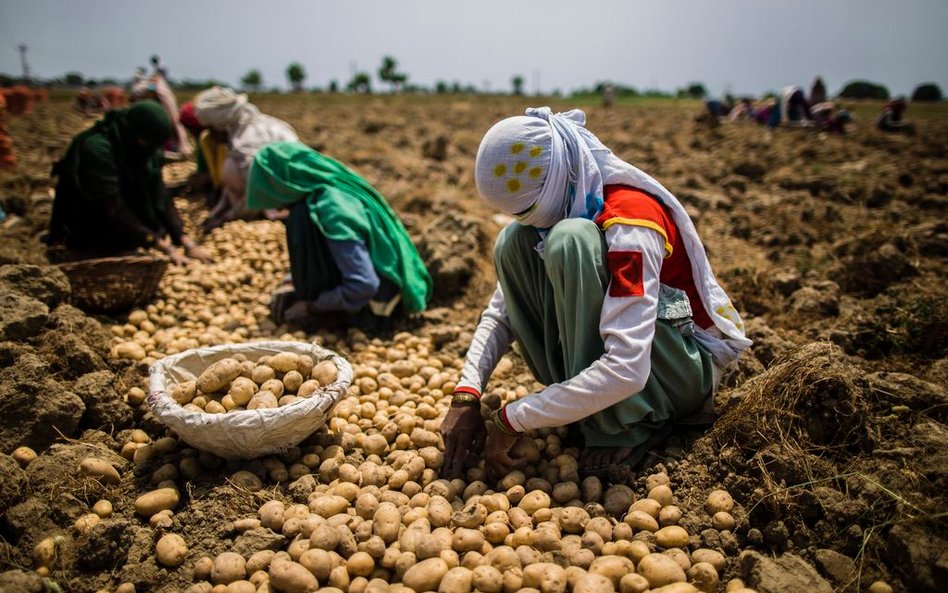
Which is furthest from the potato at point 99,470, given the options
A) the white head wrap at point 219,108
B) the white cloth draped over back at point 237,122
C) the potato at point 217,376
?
the white head wrap at point 219,108

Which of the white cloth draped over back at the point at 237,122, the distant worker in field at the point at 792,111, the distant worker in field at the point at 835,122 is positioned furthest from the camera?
the distant worker in field at the point at 792,111

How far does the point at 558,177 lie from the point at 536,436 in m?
1.16

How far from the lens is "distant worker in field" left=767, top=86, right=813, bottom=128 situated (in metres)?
13.3

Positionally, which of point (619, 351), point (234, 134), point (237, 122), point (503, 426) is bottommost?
point (503, 426)

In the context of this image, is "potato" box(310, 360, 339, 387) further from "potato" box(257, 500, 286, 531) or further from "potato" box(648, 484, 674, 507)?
"potato" box(648, 484, 674, 507)

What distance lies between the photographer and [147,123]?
4.32 meters

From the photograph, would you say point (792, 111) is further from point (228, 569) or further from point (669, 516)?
point (228, 569)

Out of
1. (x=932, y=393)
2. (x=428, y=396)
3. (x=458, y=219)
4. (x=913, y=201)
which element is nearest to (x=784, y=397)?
(x=932, y=393)

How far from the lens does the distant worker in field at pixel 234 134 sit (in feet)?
17.7

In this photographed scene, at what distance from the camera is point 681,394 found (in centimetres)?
228

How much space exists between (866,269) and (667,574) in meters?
3.22

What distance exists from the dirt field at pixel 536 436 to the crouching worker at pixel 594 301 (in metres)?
0.19

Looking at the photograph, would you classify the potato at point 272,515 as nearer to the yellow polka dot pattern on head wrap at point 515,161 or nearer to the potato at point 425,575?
the potato at point 425,575

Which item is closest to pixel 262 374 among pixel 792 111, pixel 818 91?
pixel 792 111
